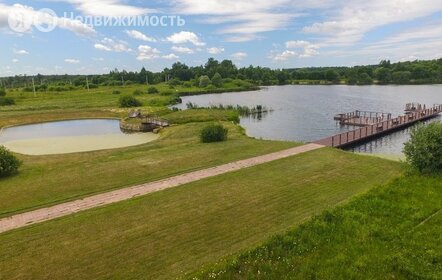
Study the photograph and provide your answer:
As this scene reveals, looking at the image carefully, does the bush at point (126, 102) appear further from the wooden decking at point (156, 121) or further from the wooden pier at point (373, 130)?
the wooden pier at point (373, 130)

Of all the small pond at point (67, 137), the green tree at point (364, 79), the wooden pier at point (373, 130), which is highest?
the green tree at point (364, 79)

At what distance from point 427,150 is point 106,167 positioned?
16.8 metres

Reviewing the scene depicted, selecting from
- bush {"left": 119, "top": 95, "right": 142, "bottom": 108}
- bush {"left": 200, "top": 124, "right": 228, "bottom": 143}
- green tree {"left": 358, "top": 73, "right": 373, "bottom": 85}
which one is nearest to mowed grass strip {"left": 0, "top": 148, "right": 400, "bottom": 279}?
bush {"left": 200, "top": 124, "right": 228, "bottom": 143}

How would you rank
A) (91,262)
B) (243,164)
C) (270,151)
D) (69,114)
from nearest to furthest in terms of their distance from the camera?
(91,262), (243,164), (270,151), (69,114)

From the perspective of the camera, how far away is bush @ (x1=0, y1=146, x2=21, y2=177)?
63.1ft

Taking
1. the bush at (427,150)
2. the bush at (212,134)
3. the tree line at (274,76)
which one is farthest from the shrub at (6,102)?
the bush at (427,150)

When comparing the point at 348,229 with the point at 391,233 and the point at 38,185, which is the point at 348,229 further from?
the point at 38,185

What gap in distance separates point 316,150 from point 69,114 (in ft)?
142

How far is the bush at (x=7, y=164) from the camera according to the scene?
63.1 feet

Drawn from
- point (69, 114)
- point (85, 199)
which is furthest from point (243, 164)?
point (69, 114)

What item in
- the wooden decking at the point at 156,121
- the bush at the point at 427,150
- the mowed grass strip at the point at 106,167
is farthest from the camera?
the wooden decking at the point at 156,121

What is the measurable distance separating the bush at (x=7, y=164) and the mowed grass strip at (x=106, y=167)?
0.53 metres

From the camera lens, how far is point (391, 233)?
10.2 m

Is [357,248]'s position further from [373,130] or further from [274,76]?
[274,76]
